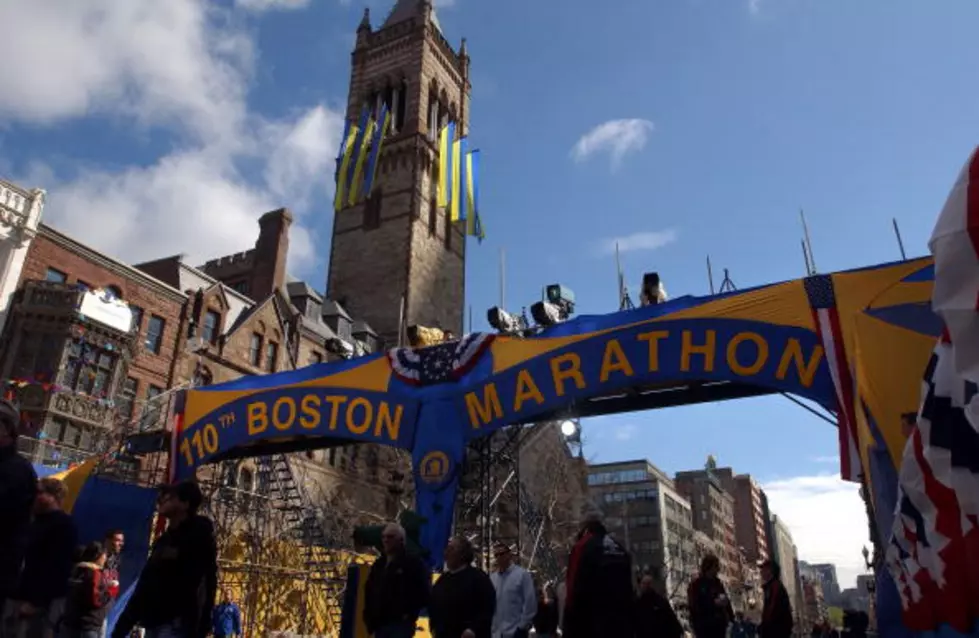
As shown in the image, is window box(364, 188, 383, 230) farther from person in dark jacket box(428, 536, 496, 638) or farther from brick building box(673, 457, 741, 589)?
brick building box(673, 457, 741, 589)

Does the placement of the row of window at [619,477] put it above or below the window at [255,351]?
above

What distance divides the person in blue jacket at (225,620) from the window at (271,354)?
19.7m

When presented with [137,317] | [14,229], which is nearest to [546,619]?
[14,229]

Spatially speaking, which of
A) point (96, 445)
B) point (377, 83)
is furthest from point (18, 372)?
point (377, 83)

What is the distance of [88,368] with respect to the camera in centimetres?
2620

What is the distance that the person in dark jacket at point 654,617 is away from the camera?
8.46 meters

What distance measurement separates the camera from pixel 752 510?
129875 mm

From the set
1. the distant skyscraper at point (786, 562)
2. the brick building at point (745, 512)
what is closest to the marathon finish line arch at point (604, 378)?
the brick building at point (745, 512)

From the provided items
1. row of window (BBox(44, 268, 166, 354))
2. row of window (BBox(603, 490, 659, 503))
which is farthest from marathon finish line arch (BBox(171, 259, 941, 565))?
row of window (BBox(603, 490, 659, 503))

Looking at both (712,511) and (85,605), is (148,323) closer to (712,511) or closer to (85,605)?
(85,605)

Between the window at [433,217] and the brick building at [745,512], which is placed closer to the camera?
the window at [433,217]

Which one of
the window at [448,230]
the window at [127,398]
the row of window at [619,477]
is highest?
the window at [448,230]

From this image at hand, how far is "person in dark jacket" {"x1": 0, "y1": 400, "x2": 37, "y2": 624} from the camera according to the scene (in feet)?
14.3

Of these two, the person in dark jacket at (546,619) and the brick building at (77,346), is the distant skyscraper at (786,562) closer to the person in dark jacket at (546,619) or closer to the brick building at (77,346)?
the brick building at (77,346)
